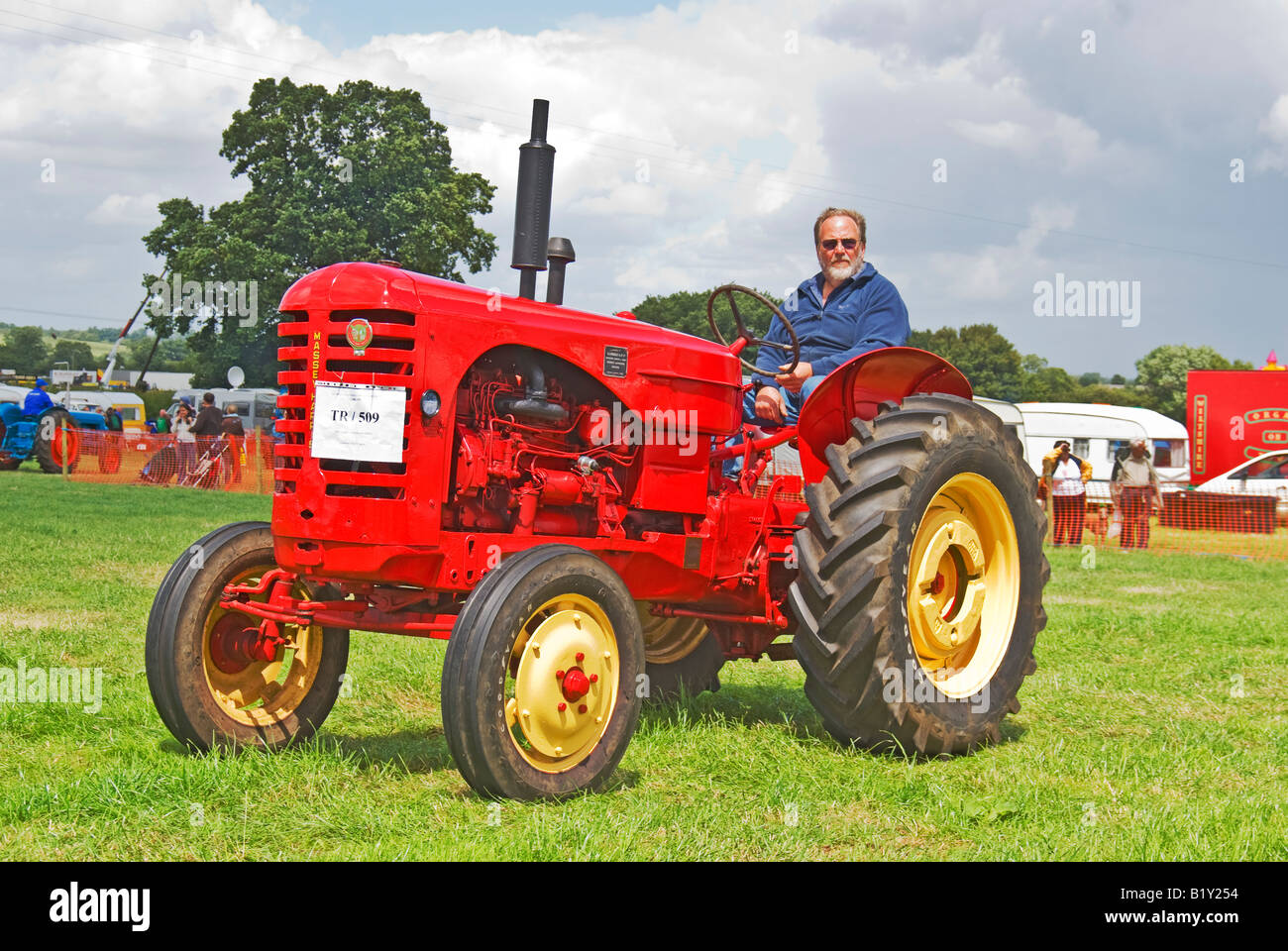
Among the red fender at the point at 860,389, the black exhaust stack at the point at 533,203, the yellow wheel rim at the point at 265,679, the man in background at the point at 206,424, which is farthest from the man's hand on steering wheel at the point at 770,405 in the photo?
the man in background at the point at 206,424

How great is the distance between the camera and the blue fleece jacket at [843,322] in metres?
5.50

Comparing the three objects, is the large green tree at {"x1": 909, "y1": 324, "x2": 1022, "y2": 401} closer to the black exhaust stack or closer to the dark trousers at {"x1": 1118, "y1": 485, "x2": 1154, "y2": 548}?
the dark trousers at {"x1": 1118, "y1": 485, "x2": 1154, "y2": 548}

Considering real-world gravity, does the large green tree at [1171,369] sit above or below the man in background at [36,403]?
above

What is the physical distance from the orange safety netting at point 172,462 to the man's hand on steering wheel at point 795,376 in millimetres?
17829

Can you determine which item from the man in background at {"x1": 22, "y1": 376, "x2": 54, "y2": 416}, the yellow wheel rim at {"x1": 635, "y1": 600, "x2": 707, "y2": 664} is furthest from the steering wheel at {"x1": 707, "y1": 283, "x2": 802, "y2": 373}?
the man in background at {"x1": 22, "y1": 376, "x2": 54, "y2": 416}

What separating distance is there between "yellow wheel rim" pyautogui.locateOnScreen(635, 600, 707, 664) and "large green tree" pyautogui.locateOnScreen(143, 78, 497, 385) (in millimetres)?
30816

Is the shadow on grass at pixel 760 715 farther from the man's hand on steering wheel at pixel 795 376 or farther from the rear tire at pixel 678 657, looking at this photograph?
the man's hand on steering wheel at pixel 795 376

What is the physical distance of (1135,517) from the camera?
17219mm

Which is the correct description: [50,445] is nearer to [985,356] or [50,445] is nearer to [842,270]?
[842,270]

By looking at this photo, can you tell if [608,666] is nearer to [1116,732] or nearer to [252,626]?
[252,626]

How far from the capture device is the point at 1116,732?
550cm
